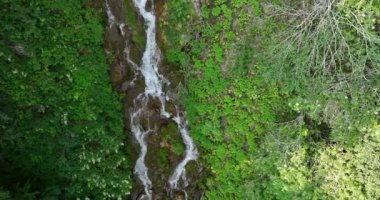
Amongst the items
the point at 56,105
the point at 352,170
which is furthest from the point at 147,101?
the point at 352,170

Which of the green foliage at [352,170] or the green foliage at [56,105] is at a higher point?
the green foliage at [56,105]

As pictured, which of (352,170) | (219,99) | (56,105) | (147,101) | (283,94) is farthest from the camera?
(147,101)

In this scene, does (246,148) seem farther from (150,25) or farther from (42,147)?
(42,147)

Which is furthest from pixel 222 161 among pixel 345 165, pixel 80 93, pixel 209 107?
pixel 80 93

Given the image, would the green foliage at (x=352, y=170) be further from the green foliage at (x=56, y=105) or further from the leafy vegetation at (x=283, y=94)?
the green foliage at (x=56, y=105)

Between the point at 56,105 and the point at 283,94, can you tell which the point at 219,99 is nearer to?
the point at 283,94

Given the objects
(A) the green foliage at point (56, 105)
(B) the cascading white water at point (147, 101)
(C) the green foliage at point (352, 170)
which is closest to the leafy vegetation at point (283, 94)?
(C) the green foliage at point (352, 170)
